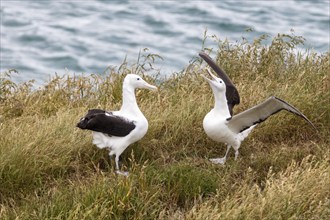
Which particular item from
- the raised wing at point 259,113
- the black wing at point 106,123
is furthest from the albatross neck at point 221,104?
the black wing at point 106,123

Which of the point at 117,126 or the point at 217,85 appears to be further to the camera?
the point at 217,85

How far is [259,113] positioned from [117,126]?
105 cm

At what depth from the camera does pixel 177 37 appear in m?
18.8

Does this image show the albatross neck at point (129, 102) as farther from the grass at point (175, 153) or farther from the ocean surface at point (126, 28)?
the ocean surface at point (126, 28)

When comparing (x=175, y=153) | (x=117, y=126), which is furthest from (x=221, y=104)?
(x=117, y=126)

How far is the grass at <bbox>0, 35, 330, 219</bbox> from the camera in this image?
5.37m

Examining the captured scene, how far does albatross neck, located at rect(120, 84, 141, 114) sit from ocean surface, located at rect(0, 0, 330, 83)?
10.2 metres

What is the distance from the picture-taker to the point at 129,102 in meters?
6.22

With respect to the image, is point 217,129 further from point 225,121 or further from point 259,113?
point 259,113

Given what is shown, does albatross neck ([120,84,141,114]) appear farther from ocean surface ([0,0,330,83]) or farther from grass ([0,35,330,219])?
ocean surface ([0,0,330,83])

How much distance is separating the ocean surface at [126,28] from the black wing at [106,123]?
412 inches

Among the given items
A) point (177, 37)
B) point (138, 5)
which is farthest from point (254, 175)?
point (138, 5)

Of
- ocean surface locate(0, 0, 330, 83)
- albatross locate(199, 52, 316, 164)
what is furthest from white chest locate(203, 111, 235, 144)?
ocean surface locate(0, 0, 330, 83)

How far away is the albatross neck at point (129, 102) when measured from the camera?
20.3ft
